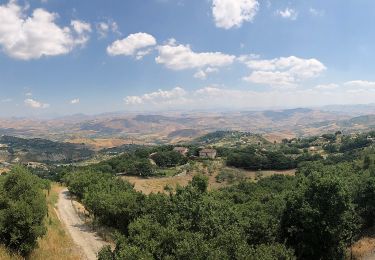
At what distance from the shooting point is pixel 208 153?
18400 centimetres

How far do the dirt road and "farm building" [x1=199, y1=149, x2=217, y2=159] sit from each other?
374 ft

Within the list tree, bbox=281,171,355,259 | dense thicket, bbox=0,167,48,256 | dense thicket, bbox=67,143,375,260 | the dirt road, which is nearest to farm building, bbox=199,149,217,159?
the dirt road

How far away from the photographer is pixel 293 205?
40812 mm

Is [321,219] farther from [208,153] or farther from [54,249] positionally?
[208,153]

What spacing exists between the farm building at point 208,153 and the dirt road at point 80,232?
114005mm

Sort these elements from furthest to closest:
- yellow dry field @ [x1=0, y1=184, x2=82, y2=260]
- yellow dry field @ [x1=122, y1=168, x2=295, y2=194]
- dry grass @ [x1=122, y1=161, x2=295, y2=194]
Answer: dry grass @ [x1=122, y1=161, x2=295, y2=194] < yellow dry field @ [x1=122, y1=168, x2=295, y2=194] < yellow dry field @ [x1=0, y1=184, x2=82, y2=260]

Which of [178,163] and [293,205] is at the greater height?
[293,205]

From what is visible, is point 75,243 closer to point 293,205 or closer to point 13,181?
point 13,181

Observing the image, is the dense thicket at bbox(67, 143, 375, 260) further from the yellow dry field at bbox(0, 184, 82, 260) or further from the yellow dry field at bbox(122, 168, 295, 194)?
the yellow dry field at bbox(122, 168, 295, 194)

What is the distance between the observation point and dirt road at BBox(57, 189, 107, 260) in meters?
39.3

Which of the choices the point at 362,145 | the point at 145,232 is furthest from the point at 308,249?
the point at 362,145

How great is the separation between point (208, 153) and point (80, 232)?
13824 centimetres

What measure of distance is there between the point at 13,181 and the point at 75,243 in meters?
10.2

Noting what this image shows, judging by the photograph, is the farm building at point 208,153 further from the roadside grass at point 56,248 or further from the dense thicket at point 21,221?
the dense thicket at point 21,221
